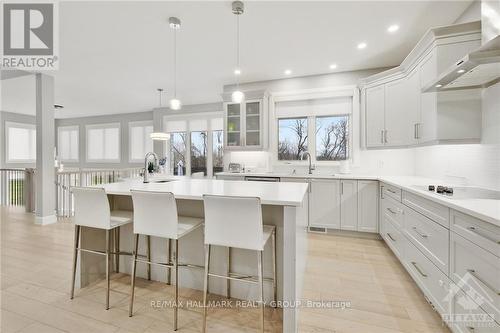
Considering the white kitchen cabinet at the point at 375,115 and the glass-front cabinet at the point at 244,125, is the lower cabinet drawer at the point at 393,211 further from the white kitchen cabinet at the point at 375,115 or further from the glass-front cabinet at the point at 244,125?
the glass-front cabinet at the point at 244,125

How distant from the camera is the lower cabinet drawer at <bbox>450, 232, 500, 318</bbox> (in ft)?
3.77

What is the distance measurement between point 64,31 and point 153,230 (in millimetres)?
2962

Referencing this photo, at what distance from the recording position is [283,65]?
3.86m

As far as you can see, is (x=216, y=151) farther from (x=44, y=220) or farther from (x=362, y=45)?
(x=362, y=45)

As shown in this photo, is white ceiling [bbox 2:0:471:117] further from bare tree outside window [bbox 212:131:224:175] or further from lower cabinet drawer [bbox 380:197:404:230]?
lower cabinet drawer [bbox 380:197:404:230]

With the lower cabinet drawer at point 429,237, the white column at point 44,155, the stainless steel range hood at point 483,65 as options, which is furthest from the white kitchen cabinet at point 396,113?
the white column at point 44,155

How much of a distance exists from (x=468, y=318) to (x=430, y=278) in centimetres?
49

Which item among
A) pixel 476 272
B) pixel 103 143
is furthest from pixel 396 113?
pixel 103 143

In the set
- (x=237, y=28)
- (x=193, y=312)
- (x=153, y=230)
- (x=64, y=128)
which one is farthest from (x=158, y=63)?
(x=64, y=128)

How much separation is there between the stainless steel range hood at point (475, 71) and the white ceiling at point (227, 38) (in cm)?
102

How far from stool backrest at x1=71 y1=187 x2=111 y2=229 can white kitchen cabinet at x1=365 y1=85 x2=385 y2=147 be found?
3.65 meters

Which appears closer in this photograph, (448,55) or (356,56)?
(448,55)

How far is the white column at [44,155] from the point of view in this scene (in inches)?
162

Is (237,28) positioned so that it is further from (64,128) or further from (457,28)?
(64,128)
